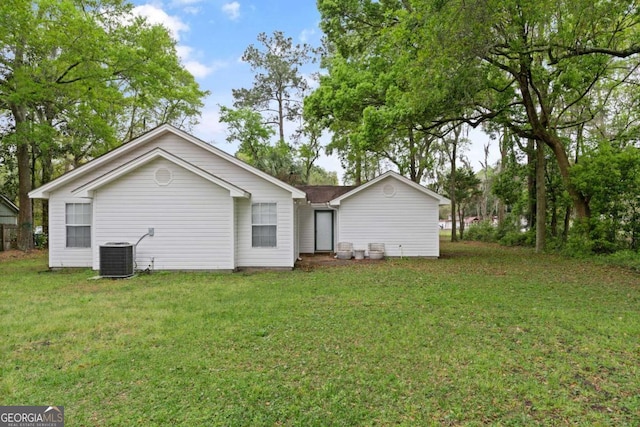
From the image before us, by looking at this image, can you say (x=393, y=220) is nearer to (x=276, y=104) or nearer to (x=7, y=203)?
(x=276, y=104)

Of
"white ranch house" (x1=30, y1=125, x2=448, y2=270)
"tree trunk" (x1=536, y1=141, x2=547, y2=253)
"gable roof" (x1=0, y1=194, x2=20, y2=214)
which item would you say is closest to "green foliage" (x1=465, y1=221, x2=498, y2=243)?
"tree trunk" (x1=536, y1=141, x2=547, y2=253)

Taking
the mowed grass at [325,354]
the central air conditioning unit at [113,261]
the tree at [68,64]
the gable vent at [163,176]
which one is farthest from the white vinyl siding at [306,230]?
the tree at [68,64]

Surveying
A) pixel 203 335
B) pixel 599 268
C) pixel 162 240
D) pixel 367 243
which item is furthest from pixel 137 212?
pixel 599 268

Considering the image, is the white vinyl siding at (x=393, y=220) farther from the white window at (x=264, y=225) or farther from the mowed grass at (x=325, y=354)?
the mowed grass at (x=325, y=354)

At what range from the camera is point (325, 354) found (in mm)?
4105

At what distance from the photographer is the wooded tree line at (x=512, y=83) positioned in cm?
842

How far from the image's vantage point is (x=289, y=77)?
1014 inches

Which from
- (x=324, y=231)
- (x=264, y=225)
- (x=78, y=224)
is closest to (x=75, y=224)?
(x=78, y=224)

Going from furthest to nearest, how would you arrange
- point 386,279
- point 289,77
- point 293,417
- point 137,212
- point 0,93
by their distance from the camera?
1. point 289,77
2. point 0,93
3. point 137,212
4. point 386,279
5. point 293,417

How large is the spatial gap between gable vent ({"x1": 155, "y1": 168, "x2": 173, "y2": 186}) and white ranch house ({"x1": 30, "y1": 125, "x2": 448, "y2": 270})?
0.03m

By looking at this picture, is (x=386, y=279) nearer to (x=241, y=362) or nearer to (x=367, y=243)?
(x=367, y=243)

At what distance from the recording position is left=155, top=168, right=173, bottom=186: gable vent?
9.66 meters

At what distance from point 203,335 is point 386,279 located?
214 inches

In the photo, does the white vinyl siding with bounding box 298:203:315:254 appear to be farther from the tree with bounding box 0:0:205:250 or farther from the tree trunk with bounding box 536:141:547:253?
the tree trunk with bounding box 536:141:547:253
